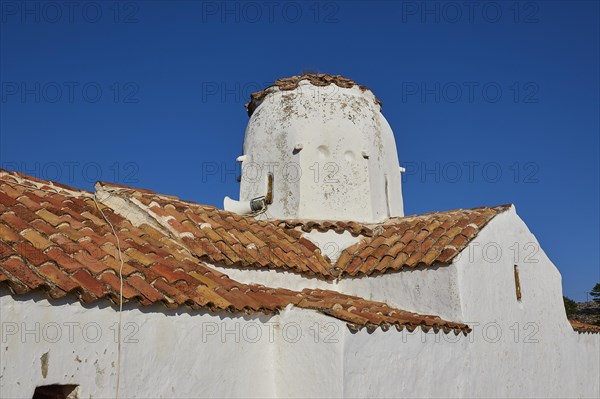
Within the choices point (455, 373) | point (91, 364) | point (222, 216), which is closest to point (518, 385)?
point (455, 373)

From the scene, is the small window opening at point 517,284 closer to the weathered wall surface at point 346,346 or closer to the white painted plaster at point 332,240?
the weathered wall surface at point 346,346

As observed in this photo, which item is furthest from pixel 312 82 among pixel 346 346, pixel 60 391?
pixel 60 391

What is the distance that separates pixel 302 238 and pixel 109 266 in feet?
14.6

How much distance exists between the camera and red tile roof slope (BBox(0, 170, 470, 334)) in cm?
503

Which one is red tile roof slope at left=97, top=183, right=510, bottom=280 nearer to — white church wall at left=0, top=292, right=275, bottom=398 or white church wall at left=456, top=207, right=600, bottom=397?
white church wall at left=456, top=207, right=600, bottom=397

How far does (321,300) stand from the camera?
7684 mm

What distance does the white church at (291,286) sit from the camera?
16.7ft

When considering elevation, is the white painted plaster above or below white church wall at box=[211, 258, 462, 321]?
above

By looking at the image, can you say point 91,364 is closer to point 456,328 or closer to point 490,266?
point 456,328

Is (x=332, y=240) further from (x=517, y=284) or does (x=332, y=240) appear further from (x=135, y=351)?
(x=135, y=351)

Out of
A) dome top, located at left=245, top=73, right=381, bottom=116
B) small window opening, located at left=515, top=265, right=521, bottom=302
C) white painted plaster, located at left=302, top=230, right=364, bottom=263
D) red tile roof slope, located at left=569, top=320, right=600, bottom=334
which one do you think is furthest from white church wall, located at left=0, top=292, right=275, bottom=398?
red tile roof slope, located at left=569, top=320, right=600, bottom=334

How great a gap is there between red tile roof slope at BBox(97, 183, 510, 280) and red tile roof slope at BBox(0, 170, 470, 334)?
0.23 meters

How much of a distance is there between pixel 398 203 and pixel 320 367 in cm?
590

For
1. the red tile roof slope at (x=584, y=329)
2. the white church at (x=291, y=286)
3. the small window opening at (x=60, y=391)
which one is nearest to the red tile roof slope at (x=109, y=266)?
the white church at (x=291, y=286)
